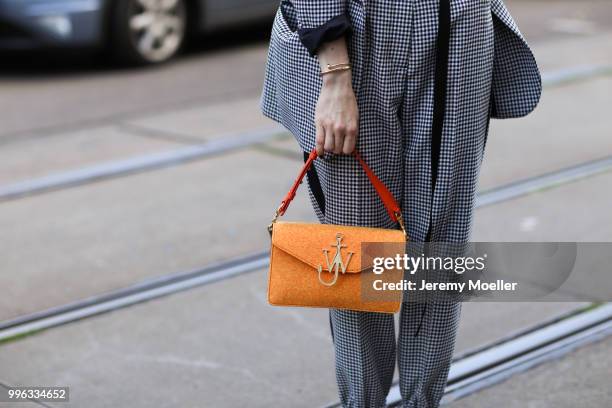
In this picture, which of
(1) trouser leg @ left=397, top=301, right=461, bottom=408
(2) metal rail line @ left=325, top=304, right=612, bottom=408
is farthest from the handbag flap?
(2) metal rail line @ left=325, top=304, right=612, bottom=408

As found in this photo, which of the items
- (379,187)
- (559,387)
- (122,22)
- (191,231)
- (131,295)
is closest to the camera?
(379,187)

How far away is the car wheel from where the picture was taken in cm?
871

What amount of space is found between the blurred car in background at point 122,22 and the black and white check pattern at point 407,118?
5924 mm

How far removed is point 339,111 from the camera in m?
2.48

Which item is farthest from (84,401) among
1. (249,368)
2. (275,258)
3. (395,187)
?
(395,187)

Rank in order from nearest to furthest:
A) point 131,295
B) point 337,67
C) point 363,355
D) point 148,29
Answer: point 337,67 → point 363,355 → point 131,295 → point 148,29

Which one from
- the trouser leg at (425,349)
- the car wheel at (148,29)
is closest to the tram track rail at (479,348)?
the trouser leg at (425,349)

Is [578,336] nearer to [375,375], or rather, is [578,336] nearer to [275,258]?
[375,375]

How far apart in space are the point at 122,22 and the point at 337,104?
6518 mm

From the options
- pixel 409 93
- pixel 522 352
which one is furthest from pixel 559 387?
pixel 409 93

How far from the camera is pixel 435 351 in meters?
2.82

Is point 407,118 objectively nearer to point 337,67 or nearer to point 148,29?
point 337,67

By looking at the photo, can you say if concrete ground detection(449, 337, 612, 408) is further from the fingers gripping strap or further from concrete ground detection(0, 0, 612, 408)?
the fingers gripping strap

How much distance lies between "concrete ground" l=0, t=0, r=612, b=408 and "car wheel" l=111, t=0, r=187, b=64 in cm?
38
